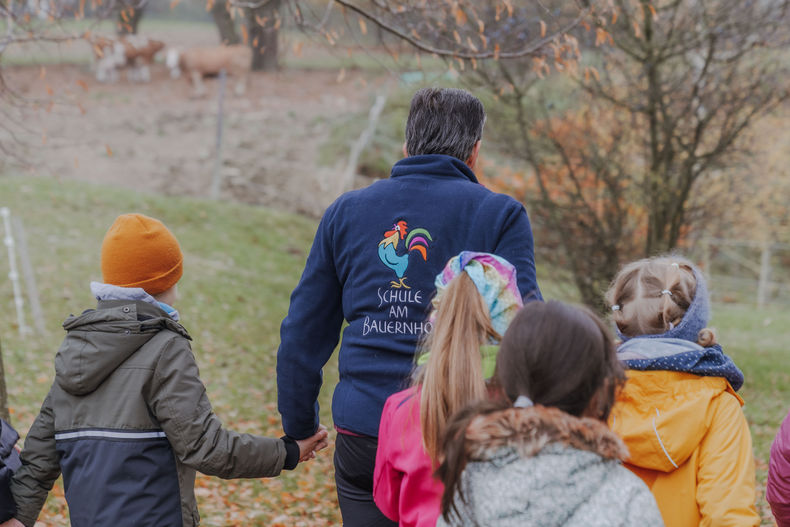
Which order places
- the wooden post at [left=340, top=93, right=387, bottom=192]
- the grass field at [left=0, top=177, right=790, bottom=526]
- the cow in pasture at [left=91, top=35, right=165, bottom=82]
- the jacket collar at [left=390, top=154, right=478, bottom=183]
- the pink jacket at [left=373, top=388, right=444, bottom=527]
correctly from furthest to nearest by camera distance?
1. the cow in pasture at [left=91, top=35, right=165, bottom=82]
2. the wooden post at [left=340, top=93, right=387, bottom=192]
3. the grass field at [left=0, top=177, right=790, bottom=526]
4. the jacket collar at [left=390, top=154, right=478, bottom=183]
5. the pink jacket at [left=373, top=388, right=444, bottom=527]

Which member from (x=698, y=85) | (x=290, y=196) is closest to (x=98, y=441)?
(x=698, y=85)

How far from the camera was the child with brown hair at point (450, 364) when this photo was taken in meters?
2.05

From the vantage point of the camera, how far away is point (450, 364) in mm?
2062

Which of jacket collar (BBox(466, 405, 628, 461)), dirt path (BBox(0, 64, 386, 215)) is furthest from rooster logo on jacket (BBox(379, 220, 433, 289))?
dirt path (BBox(0, 64, 386, 215))

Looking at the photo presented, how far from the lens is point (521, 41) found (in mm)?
7922

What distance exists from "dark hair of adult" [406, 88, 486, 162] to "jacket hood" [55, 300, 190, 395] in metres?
1.02

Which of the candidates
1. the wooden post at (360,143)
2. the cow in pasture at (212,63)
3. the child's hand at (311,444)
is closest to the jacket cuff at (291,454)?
the child's hand at (311,444)

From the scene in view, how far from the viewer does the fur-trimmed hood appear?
182 cm

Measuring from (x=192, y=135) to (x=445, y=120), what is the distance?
18.9 meters

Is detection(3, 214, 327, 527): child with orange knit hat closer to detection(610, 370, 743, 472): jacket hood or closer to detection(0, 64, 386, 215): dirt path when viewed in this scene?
detection(610, 370, 743, 472): jacket hood

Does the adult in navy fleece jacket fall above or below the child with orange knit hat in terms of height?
above

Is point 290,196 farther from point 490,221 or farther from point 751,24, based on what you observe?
point 490,221

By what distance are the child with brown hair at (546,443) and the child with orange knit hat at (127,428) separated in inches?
39.1

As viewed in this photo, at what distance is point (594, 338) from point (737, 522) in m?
0.75
